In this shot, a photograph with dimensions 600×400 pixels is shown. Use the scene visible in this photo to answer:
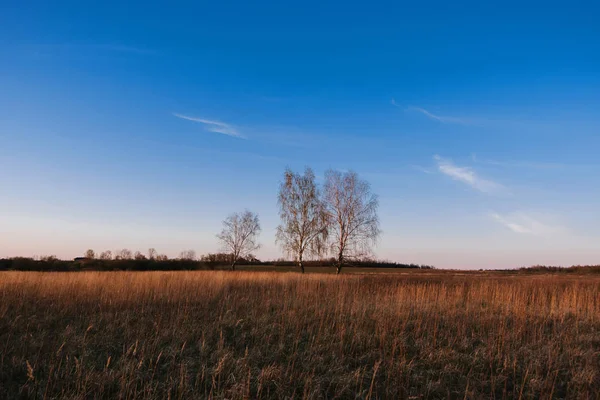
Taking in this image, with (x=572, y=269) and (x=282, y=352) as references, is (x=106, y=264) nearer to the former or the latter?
Answer: (x=282, y=352)

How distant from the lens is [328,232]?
30.5 metres

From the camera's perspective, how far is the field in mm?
4559

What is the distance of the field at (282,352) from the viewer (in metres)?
4.56

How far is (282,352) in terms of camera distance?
5840 millimetres

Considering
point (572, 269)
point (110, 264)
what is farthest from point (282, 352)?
point (572, 269)

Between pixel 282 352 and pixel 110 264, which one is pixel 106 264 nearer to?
pixel 110 264

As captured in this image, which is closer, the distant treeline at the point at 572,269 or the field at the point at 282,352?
the field at the point at 282,352

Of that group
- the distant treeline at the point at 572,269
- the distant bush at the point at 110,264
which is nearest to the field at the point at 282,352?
the distant bush at the point at 110,264

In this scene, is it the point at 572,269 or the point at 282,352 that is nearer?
the point at 282,352

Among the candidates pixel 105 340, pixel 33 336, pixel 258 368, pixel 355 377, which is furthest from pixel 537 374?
pixel 33 336

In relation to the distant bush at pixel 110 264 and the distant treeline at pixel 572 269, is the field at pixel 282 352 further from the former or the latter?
the distant treeline at pixel 572 269

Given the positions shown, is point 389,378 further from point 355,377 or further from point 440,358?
A: point 440,358

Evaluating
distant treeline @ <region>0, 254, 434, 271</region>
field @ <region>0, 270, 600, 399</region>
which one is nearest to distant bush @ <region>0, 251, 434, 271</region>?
distant treeline @ <region>0, 254, 434, 271</region>

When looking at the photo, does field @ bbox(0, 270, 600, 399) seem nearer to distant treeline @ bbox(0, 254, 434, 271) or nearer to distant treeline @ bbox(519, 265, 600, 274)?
distant treeline @ bbox(0, 254, 434, 271)
